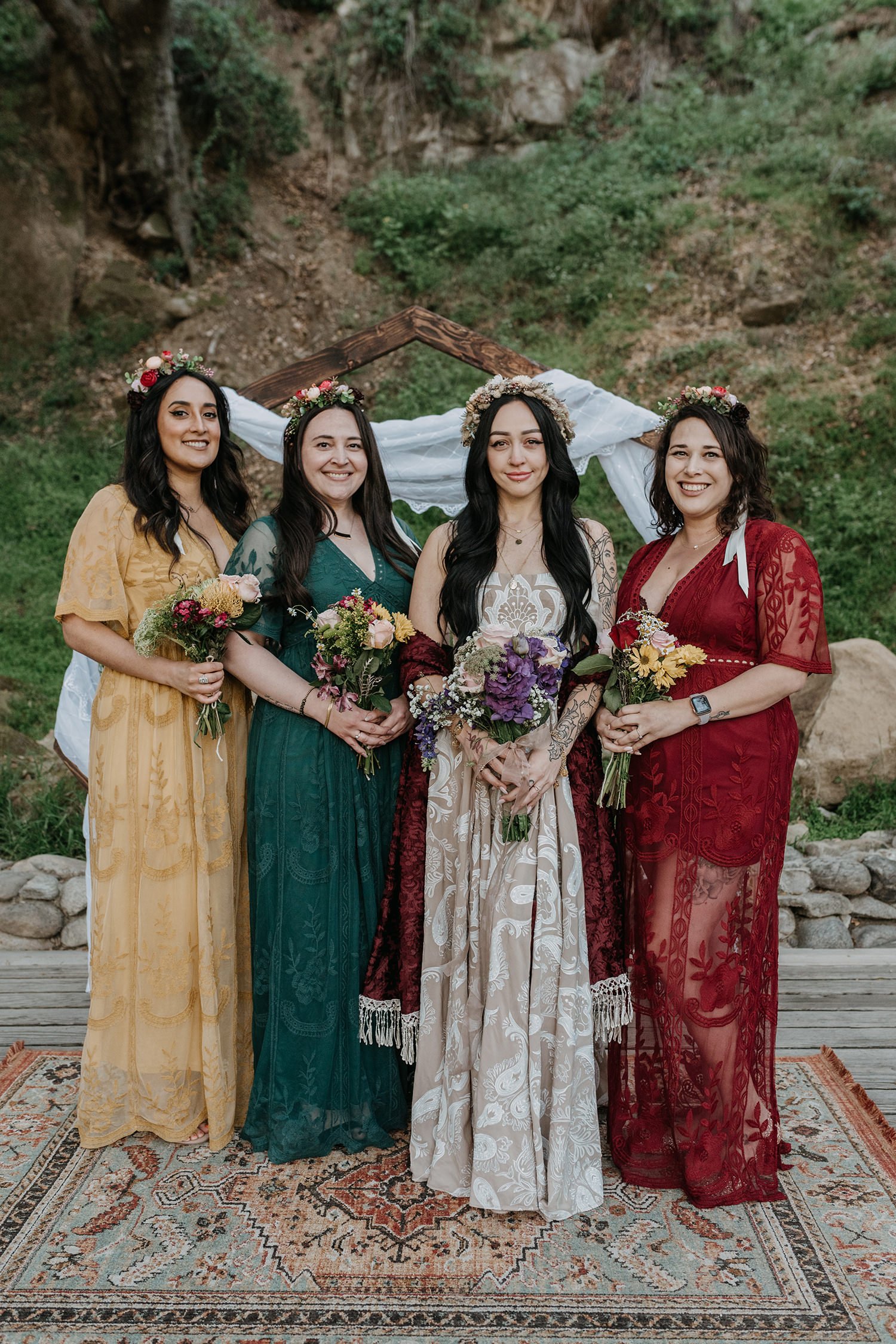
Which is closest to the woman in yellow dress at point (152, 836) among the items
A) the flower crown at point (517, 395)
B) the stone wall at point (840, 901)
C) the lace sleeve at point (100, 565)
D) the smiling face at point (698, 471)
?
the lace sleeve at point (100, 565)

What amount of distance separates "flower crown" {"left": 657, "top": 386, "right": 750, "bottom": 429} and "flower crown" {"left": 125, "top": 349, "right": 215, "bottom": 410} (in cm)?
161

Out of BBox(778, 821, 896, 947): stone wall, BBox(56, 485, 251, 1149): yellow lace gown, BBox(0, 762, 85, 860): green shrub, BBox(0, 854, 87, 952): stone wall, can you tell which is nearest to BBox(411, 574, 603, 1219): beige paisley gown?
BBox(56, 485, 251, 1149): yellow lace gown

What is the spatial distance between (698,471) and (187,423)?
5.60 ft

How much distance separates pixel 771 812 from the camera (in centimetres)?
290

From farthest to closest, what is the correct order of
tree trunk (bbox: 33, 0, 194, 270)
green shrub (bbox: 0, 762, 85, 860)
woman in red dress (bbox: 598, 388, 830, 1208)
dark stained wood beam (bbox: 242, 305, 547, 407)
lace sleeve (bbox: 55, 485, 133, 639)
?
tree trunk (bbox: 33, 0, 194, 270)
green shrub (bbox: 0, 762, 85, 860)
dark stained wood beam (bbox: 242, 305, 547, 407)
lace sleeve (bbox: 55, 485, 133, 639)
woman in red dress (bbox: 598, 388, 830, 1208)

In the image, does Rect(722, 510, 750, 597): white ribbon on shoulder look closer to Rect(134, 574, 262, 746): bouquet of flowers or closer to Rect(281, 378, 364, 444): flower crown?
Rect(281, 378, 364, 444): flower crown

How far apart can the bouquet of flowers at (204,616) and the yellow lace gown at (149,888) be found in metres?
0.19

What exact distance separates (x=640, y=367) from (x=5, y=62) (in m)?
7.83

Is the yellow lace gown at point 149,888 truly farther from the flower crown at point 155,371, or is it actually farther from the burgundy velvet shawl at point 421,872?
the burgundy velvet shawl at point 421,872

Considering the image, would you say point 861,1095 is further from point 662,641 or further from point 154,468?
point 154,468

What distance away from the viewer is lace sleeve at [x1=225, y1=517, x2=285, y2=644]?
10.2 feet

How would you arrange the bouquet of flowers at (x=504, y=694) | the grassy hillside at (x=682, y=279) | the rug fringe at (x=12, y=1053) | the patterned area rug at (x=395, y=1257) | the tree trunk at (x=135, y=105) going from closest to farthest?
1. the patterned area rug at (x=395, y=1257)
2. the bouquet of flowers at (x=504, y=694)
3. the rug fringe at (x=12, y=1053)
4. the grassy hillside at (x=682, y=279)
5. the tree trunk at (x=135, y=105)

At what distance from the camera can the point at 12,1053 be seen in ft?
12.5

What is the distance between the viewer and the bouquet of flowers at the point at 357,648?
2873 millimetres
